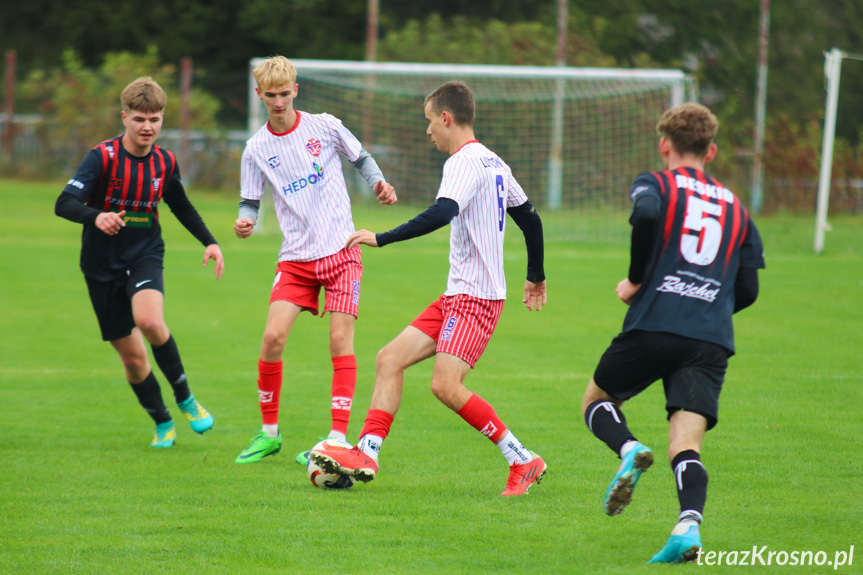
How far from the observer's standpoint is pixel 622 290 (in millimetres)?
3621

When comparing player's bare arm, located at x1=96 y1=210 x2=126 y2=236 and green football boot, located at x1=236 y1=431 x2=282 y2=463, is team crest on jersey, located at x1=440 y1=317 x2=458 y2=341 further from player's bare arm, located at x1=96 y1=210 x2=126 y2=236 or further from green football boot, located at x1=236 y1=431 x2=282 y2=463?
player's bare arm, located at x1=96 y1=210 x2=126 y2=236

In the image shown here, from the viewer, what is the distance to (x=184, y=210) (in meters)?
5.73

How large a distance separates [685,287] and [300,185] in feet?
Result: 7.93

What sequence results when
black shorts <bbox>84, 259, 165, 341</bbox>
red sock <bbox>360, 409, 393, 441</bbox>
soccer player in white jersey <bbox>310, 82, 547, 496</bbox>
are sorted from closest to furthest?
soccer player in white jersey <bbox>310, 82, 547, 496</bbox>, red sock <bbox>360, 409, 393, 441</bbox>, black shorts <bbox>84, 259, 165, 341</bbox>

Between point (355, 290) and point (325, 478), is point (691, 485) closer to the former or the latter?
point (325, 478)

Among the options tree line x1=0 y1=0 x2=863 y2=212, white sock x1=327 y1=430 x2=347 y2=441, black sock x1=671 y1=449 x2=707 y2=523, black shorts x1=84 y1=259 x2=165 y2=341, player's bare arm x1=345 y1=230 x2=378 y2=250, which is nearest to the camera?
black sock x1=671 y1=449 x2=707 y2=523

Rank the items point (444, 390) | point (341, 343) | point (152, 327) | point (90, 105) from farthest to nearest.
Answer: point (90, 105)
point (152, 327)
point (341, 343)
point (444, 390)

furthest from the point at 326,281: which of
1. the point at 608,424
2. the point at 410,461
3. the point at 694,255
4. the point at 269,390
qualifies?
the point at 694,255

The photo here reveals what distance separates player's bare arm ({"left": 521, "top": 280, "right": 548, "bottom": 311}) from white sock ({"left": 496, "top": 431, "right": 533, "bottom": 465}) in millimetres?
704

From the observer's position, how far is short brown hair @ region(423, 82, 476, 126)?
4539 mm

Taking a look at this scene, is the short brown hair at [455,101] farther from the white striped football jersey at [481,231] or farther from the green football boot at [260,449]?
the green football boot at [260,449]

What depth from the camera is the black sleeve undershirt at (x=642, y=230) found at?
3.45 meters

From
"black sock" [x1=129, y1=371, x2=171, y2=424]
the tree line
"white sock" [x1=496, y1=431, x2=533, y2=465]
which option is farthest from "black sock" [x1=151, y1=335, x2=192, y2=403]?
the tree line

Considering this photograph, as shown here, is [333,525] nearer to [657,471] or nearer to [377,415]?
[377,415]
